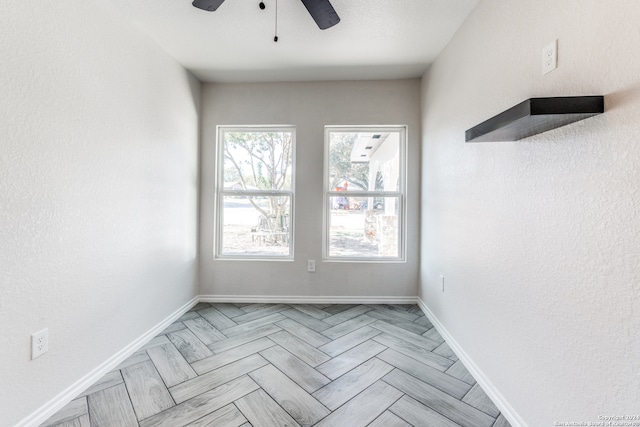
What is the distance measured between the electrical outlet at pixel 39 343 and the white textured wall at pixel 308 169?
161cm

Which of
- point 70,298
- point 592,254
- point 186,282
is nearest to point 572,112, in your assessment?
point 592,254

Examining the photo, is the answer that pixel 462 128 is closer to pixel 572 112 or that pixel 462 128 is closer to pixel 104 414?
pixel 572 112

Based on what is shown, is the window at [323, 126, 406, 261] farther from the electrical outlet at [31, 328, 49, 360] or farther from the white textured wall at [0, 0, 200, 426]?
the electrical outlet at [31, 328, 49, 360]

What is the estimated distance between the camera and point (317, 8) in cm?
158

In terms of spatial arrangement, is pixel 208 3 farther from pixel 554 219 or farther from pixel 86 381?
pixel 86 381

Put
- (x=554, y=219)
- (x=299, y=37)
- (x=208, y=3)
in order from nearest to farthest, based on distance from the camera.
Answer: (x=554, y=219) < (x=208, y=3) < (x=299, y=37)

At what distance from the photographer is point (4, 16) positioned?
1.21 metres

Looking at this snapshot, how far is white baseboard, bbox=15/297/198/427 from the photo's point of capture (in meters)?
1.34

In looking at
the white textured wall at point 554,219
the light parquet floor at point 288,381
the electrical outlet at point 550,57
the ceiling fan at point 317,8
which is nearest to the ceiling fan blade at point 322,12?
the ceiling fan at point 317,8

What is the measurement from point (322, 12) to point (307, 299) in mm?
2571

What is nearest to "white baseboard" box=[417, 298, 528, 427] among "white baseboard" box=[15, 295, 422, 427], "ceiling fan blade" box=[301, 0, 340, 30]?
"white baseboard" box=[15, 295, 422, 427]

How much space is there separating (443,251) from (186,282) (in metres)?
2.52

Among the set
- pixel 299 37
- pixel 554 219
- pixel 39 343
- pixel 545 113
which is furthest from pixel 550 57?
pixel 39 343

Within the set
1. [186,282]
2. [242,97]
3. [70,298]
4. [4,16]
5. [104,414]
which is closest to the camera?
[4,16]
